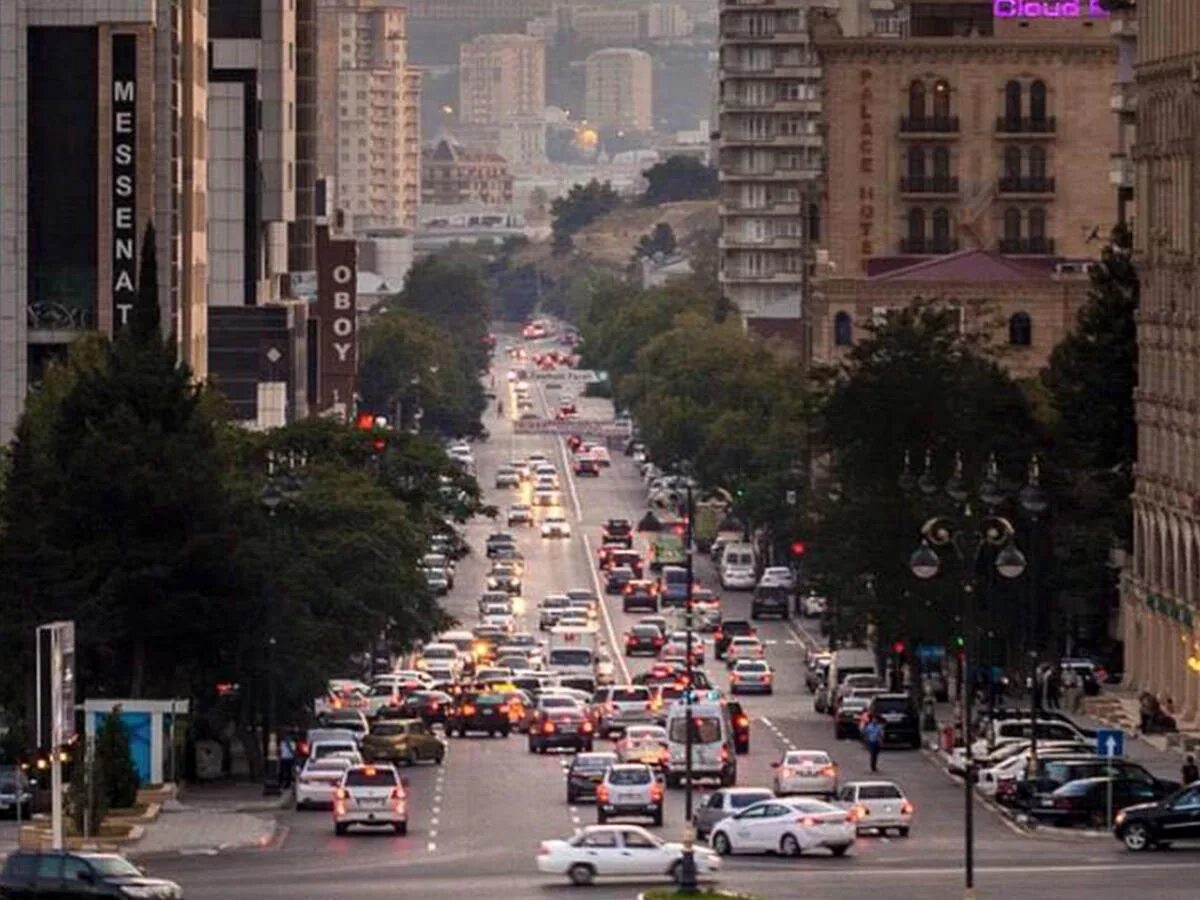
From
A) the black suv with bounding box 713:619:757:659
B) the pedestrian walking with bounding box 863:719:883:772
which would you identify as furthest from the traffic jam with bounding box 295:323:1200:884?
the pedestrian walking with bounding box 863:719:883:772

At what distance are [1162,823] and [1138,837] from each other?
579 millimetres

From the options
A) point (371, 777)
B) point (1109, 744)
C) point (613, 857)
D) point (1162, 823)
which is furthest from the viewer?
point (371, 777)

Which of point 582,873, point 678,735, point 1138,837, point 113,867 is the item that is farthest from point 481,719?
point 113,867

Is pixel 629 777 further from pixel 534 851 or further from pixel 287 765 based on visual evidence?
pixel 287 765

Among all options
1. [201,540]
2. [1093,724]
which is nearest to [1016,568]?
[201,540]

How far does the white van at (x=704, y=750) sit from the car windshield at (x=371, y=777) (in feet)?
36.7

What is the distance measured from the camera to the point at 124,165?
553 ft

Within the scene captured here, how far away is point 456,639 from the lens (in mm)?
180750

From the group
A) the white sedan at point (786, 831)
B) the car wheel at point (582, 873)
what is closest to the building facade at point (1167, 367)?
the white sedan at point (786, 831)

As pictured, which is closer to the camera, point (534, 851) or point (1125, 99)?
point (534, 851)

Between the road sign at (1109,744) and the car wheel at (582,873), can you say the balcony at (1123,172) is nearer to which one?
the road sign at (1109,744)

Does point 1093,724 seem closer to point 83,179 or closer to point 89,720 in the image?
point 89,720

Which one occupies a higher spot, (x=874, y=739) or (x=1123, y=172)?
(x=1123, y=172)

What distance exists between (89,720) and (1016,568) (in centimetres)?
2391
